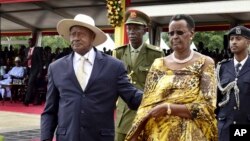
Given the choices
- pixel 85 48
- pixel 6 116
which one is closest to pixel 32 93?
pixel 6 116

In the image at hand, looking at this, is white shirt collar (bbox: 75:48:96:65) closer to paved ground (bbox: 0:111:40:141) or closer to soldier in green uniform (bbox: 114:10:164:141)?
soldier in green uniform (bbox: 114:10:164:141)

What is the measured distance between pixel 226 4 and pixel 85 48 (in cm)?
742

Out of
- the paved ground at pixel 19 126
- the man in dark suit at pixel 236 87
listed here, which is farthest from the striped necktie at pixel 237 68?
the paved ground at pixel 19 126

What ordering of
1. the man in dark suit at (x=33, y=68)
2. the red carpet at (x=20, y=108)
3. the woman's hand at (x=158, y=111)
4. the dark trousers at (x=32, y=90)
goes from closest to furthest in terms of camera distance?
the woman's hand at (x=158, y=111)
the red carpet at (x=20, y=108)
the man in dark suit at (x=33, y=68)
the dark trousers at (x=32, y=90)

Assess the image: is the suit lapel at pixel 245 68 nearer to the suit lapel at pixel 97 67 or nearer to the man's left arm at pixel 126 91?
the man's left arm at pixel 126 91

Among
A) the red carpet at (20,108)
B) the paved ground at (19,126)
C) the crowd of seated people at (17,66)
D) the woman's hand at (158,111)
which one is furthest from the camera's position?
the crowd of seated people at (17,66)

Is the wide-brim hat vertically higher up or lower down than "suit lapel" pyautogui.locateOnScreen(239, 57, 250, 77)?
higher up

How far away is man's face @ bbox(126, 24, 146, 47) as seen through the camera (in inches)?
183

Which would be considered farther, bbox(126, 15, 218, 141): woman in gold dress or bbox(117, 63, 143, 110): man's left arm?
bbox(117, 63, 143, 110): man's left arm

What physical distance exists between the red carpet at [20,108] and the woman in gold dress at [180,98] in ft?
33.1

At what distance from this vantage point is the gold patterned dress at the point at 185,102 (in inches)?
122

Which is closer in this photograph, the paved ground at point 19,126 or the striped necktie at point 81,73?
the striped necktie at point 81,73

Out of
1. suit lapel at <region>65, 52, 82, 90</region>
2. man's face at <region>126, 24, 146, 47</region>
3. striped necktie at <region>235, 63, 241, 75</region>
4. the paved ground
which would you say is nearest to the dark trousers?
the paved ground

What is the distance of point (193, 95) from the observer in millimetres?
3092
